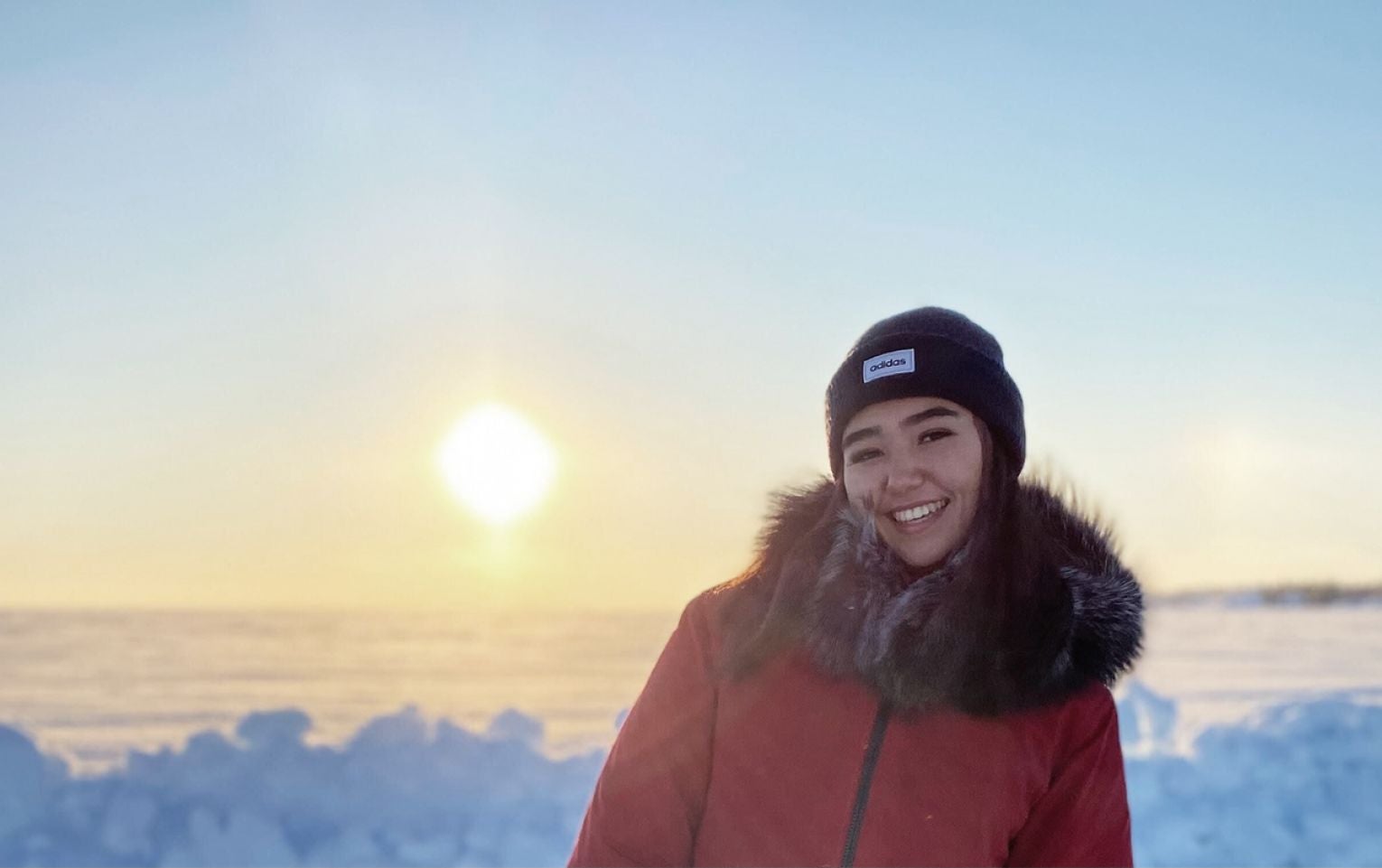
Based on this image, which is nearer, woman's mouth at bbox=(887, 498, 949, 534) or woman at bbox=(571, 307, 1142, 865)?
woman at bbox=(571, 307, 1142, 865)

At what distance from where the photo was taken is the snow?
14.5ft

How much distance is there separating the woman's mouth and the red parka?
14 cm

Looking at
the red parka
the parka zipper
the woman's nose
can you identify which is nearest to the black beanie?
the woman's nose

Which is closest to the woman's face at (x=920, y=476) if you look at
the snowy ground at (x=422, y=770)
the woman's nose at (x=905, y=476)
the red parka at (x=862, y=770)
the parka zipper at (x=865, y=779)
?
the woman's nose at (x=905, y=476)

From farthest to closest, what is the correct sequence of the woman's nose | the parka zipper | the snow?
the snow → the woman's nose → the parka zipper

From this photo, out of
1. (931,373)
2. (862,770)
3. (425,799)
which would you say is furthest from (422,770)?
(931,373)

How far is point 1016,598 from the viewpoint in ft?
7.02

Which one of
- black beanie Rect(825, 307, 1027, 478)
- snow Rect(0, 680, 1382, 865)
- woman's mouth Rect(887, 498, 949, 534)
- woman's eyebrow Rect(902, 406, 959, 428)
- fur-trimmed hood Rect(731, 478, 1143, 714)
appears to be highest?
black beanie Rect(825, 307, 1027, 478)

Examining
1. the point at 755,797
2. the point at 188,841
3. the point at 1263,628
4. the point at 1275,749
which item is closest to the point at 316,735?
the point at 188,841

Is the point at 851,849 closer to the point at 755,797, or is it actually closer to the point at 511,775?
the point at 755,797

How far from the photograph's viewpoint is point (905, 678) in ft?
6.92

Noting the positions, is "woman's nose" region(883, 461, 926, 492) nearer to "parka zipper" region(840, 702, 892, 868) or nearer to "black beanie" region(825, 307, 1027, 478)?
"black beanie" region(825, 307, 1027, 478)

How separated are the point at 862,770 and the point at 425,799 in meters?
3.11

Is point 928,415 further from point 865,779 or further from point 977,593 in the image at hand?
point 865,779
